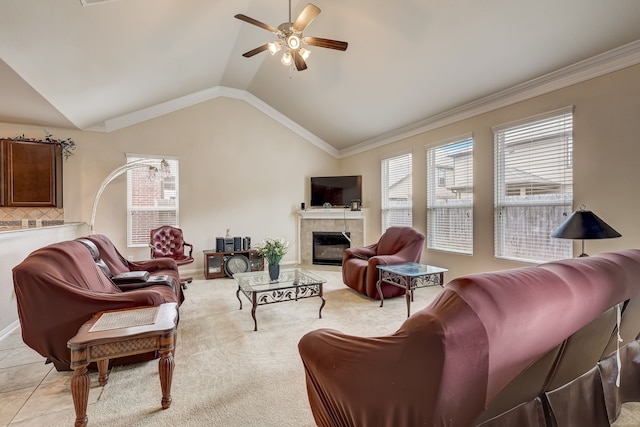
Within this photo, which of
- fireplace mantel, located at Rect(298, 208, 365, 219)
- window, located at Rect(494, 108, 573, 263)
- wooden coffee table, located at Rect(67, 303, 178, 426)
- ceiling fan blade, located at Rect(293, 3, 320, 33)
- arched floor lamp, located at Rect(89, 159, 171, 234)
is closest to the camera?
wooden coffee table, located at Rect(67, 303, 178, 426)

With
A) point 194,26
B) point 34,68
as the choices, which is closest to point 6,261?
point 34,68

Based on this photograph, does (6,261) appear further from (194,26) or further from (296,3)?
(296,3)

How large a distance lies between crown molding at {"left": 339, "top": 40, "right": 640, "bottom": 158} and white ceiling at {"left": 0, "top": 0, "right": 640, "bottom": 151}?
2.2 inches

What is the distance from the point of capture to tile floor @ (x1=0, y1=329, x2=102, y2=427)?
1.78 m

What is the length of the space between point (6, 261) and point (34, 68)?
6.28 ft

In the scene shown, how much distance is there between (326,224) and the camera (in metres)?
6.58

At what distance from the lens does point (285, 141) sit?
664 cm

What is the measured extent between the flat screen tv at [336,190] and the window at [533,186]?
3029mm

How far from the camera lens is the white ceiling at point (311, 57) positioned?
2625mm

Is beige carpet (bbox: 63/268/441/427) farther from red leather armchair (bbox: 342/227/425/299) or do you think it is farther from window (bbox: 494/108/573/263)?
window (bbox: 494/108/573/263)

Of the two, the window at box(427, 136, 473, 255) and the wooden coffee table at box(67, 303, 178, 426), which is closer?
the wooden coffee table at box(67, 303, 178, 426)

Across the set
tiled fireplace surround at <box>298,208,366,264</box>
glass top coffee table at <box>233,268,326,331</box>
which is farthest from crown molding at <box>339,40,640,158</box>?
glass top coffee table at <box>233,268,326,331</box>

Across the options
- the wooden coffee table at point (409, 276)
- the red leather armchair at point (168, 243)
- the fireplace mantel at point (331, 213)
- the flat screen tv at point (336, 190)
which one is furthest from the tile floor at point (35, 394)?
the flat screen tv at point (336, 190)

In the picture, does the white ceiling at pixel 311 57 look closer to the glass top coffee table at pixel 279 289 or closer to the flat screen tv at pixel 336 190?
the flat screen tv at pixel 336 190
